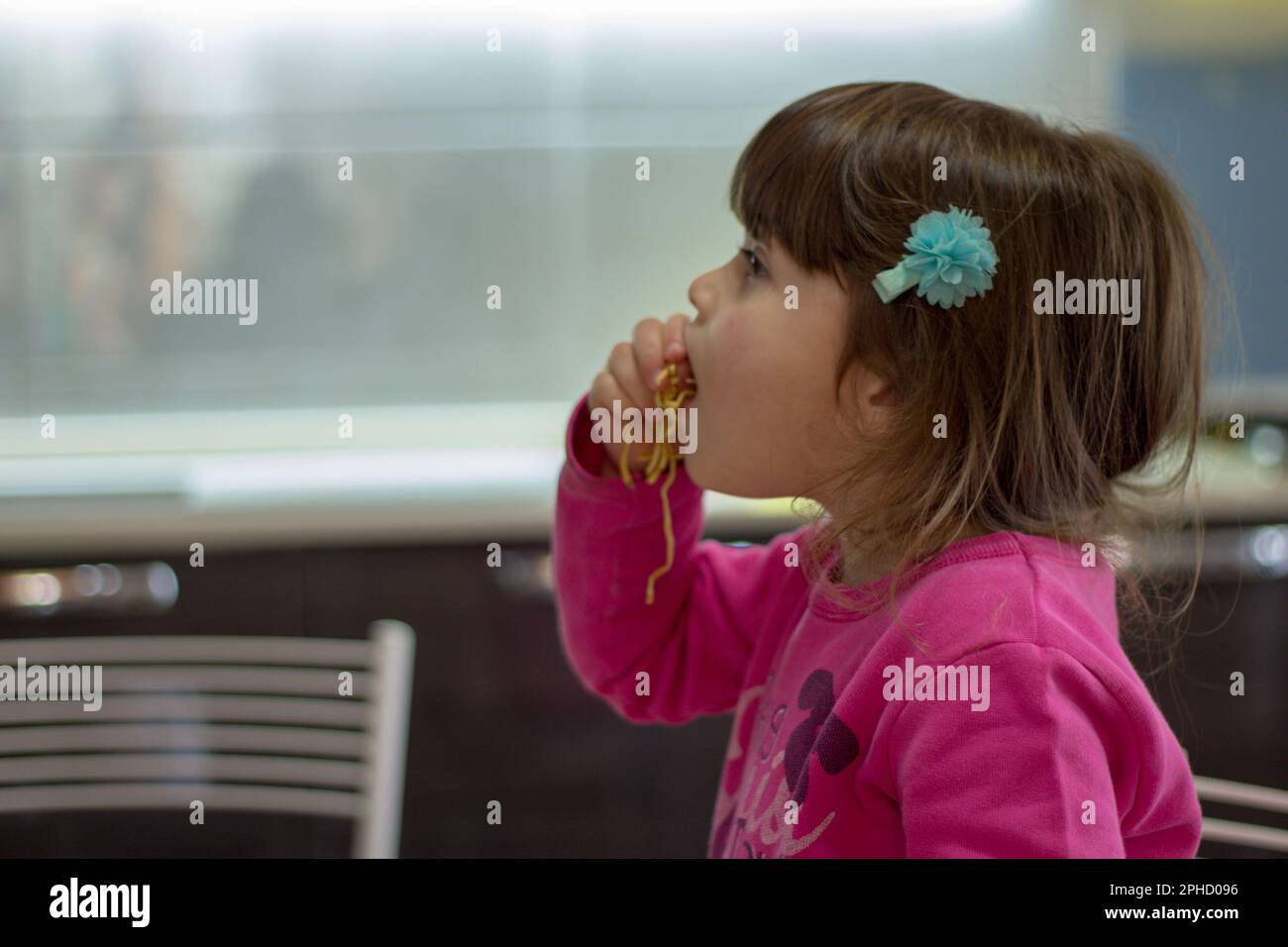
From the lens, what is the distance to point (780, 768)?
0.64 meters

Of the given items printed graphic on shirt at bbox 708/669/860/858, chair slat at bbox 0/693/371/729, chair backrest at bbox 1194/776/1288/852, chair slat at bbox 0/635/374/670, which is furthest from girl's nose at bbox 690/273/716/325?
chair slat at bbox 0/693/371/729

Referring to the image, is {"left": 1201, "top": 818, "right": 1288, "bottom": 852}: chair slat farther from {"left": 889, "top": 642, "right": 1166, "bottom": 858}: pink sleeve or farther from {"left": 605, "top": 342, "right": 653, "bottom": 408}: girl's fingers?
{"left": 605, "top": 342, "right": 653, "bottom": 408}: girl's fingers

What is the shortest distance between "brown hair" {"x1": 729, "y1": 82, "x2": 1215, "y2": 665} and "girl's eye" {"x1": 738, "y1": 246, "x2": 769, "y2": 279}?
0.02 meters

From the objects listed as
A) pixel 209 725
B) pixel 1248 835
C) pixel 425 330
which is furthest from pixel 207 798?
pixel 1248 835

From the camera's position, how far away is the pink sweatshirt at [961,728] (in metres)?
0.54

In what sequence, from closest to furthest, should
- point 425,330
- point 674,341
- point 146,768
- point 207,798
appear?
point 674,341
point 207,798
point 146,768
point 425,330

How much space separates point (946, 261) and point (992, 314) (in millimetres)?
43

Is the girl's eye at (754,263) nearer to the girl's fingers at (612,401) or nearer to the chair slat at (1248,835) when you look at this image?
the girl's fingers at (612,401)

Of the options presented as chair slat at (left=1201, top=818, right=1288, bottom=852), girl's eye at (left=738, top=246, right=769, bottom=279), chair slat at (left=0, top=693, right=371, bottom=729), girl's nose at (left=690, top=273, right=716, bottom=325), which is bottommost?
chair slat at (left=0, top=693, right=371, bottom=729)

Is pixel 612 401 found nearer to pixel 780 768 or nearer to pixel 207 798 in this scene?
pixel 780 768

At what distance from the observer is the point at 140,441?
1737mm

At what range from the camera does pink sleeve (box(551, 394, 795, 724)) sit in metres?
0.79
